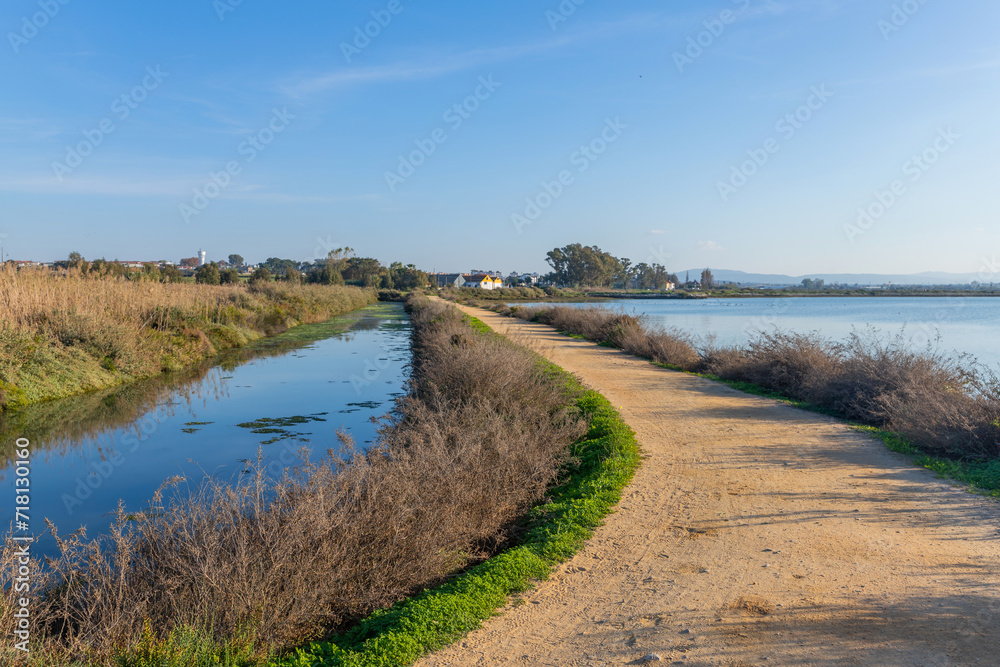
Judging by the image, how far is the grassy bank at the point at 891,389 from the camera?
8.02 m

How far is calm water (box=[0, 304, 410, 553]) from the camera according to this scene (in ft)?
28.0

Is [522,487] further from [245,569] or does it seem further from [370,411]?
[370,411]

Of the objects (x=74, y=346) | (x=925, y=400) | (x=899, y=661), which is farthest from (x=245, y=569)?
(x=74, y=346)

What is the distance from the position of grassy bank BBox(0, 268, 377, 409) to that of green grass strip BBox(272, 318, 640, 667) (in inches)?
508

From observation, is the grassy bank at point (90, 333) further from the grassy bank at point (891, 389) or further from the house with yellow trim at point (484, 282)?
the house with yellow trim at point (484, 282)

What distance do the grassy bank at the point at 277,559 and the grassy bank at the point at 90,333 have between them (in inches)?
409

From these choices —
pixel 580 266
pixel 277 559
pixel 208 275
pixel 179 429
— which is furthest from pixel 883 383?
pixel 580 266

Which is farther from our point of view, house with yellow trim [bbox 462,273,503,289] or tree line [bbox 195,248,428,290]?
house with yellow trim [bbox 462,273,503,289]

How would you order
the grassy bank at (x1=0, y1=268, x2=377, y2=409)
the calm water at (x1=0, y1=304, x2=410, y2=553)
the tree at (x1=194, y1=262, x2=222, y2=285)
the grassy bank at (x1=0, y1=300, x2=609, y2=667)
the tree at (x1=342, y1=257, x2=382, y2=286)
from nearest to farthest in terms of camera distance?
the grassy bank at (x1=0, y1=300, x2=609, y2=667) → the calm water at (x1=0, y1=304, x2=410, y2=553) → the grassy bank at (x1=0, y1=268, x2=377, y2=409) → the tree at (x1=194, y1=262, x2=222, y2=285) → the tree at (x1=342, y1=257, x2=382, y2=286)

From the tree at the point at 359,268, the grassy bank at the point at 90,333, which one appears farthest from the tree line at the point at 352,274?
the grassy bank at the point at 90,333

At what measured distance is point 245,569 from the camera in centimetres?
423

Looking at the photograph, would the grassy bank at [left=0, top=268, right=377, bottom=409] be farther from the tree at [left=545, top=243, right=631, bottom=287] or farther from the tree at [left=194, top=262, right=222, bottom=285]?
the tree at [left=545, top=243, right=631, bottom=287]

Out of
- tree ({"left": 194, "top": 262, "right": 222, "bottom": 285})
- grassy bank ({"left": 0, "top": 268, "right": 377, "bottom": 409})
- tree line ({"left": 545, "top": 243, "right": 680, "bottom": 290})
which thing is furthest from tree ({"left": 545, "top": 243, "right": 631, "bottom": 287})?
grassy bank ({"left": 0, "top": 268, "right": 377, "bottom": 409})

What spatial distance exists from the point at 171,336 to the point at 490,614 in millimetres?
20439
